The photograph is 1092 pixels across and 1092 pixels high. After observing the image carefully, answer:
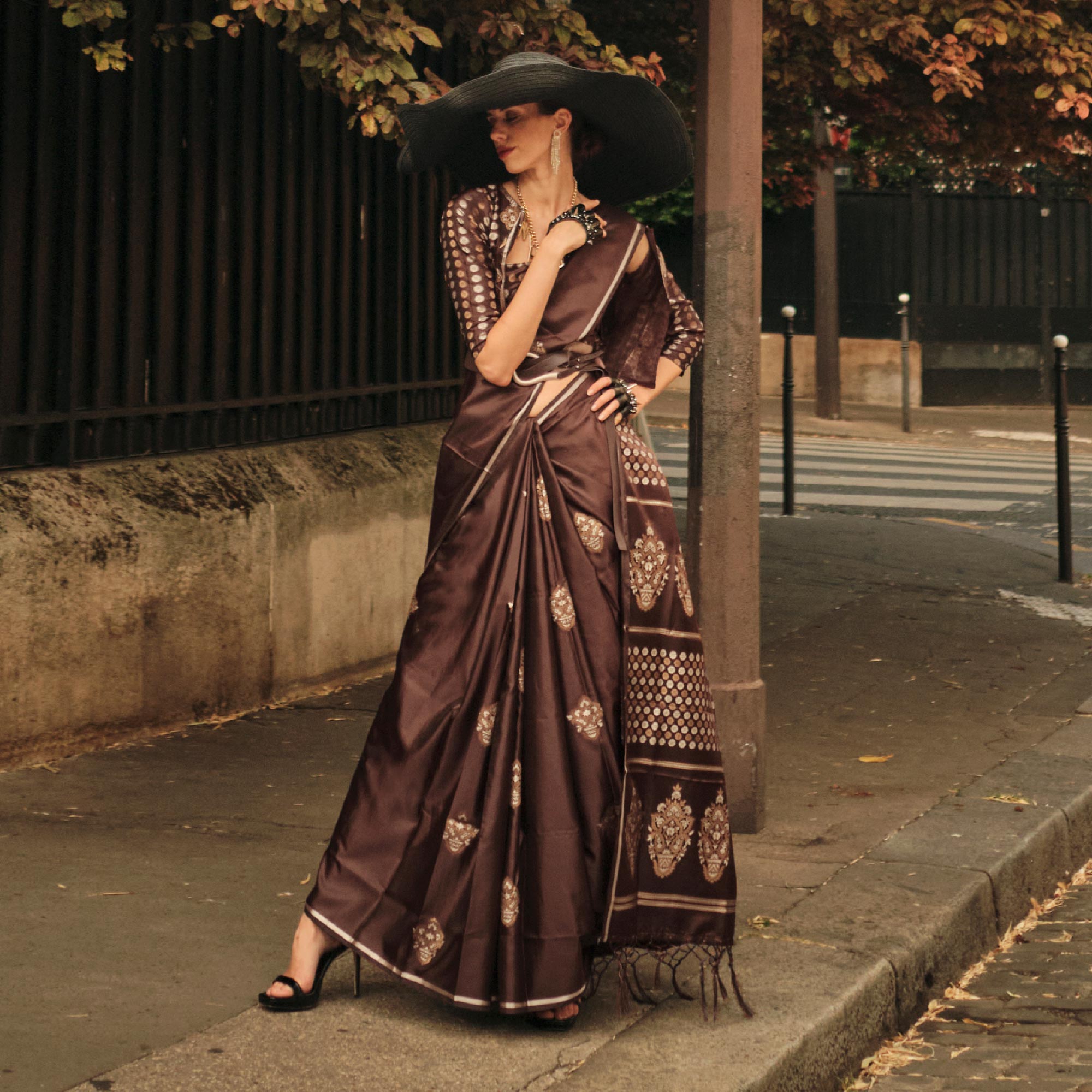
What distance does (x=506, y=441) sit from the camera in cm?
376

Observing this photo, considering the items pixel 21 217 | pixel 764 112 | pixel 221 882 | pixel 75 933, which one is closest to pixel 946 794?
pixel 221 882

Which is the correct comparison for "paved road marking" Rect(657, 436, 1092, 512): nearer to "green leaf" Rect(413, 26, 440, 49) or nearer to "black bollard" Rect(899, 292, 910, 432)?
"black bollard" Rect(899, 292, 910, 432)

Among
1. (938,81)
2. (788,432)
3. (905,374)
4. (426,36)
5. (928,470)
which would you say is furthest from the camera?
(905,374)

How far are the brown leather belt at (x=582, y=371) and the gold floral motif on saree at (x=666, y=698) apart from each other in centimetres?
24

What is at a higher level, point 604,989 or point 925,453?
point 925,453

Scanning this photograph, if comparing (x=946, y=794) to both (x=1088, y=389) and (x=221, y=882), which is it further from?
(x=1088, y=389)

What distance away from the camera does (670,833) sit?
3.82 m

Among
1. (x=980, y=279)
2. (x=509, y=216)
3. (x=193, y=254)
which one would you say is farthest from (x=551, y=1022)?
(x=980, y=279)

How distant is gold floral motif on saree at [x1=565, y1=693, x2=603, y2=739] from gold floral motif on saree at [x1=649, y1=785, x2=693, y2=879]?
23 cm

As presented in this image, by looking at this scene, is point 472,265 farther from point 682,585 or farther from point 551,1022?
point 551,1022

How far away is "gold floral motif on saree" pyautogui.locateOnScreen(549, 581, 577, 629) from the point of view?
12.1ft

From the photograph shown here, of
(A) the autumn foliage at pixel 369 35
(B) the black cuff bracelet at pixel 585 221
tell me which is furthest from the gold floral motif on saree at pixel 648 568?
(A) the autumn foliage at pixel 369 35

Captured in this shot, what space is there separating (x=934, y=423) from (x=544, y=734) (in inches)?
698

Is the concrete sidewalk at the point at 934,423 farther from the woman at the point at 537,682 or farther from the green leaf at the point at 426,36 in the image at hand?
the woman at the point at 537,682
